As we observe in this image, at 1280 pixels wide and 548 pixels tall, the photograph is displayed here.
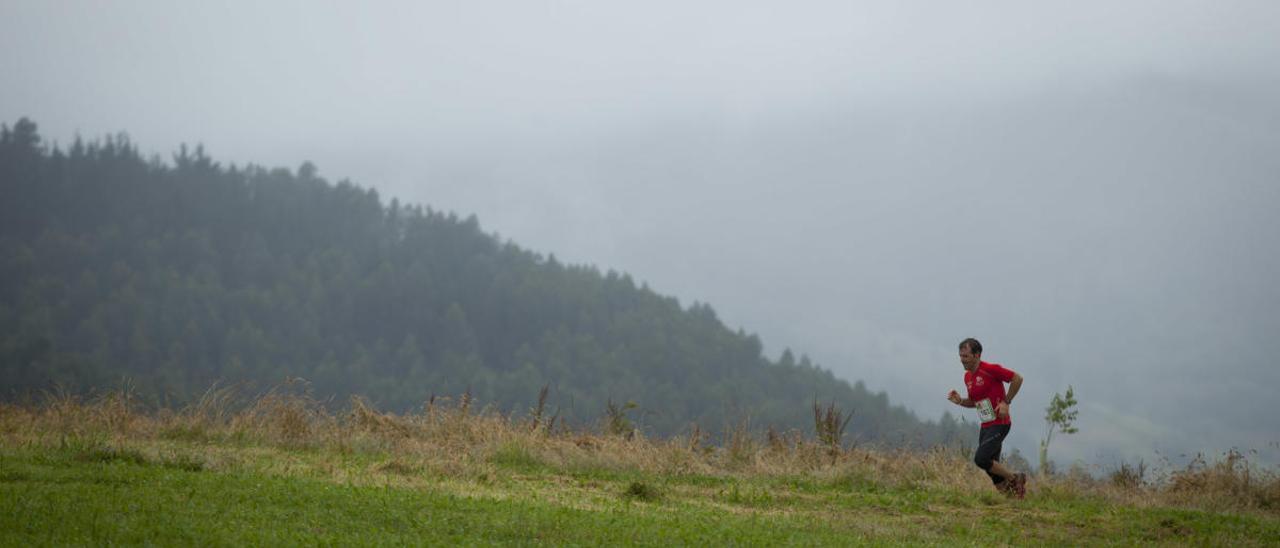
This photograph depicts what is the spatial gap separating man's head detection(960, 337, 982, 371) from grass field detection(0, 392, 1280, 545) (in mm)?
1551

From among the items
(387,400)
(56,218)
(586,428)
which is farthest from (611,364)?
(586,428)

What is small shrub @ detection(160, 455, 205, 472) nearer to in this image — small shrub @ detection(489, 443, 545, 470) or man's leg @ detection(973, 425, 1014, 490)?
small shrub @ detection(489, 443, 545, 470)

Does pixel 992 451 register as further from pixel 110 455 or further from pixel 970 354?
pixel 110 455

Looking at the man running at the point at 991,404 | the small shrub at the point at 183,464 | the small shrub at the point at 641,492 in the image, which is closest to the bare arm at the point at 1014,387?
the man running at the point at 991,404

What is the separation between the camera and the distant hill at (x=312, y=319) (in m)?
157

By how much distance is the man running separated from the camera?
1445cm

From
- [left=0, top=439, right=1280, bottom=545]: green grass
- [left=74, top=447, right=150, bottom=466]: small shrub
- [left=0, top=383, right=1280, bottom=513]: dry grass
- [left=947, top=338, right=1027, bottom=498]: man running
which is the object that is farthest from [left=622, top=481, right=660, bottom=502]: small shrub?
[left=74, top=447, right=150, bottom=466]: small shrub

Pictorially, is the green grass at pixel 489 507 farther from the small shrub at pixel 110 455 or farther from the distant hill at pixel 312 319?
the distant hill at pixel 312 319

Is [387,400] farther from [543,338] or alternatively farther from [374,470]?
[374,470]

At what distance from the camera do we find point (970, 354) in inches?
582

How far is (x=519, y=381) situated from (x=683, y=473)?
15351 centimetres

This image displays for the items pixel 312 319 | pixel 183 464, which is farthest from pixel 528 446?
pixel 312 319

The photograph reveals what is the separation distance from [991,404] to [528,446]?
21.4 ft

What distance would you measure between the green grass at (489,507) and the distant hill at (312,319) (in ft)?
429
